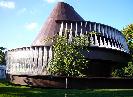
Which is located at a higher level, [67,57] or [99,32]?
[99,32]

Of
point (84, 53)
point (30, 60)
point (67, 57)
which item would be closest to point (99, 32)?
point (84, 53)

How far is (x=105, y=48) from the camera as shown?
1197 inches

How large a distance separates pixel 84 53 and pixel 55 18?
1399 cm

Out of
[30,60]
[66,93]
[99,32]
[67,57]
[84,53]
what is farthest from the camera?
[99,32]

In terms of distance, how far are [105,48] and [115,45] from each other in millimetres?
3027

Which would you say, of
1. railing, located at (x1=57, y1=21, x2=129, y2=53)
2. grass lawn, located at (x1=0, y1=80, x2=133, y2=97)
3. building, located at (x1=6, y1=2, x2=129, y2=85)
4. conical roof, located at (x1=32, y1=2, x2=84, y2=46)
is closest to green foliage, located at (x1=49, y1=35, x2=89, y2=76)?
grass lawn, located at (x1=0, y1=80, x2=133, y2=97)

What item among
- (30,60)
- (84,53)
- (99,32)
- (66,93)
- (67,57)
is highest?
(99,32)

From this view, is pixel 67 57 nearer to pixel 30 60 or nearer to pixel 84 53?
pixel 84 53

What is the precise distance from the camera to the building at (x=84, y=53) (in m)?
29.3

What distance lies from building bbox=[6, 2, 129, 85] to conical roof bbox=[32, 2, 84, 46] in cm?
115

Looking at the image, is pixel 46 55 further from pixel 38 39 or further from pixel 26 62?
pixel 38 39

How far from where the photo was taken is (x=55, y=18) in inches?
1601

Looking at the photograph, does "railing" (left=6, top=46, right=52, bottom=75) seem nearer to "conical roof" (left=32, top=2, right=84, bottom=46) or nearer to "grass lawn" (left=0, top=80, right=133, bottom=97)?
"conical roof" (left=32, top=2, right=84, bottom=46)

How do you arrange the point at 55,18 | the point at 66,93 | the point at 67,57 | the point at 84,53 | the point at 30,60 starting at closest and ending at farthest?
the point at 67,57 → the point at 66,93 → the point at 84,53 → the point at 30,60 → the point at 55,18
